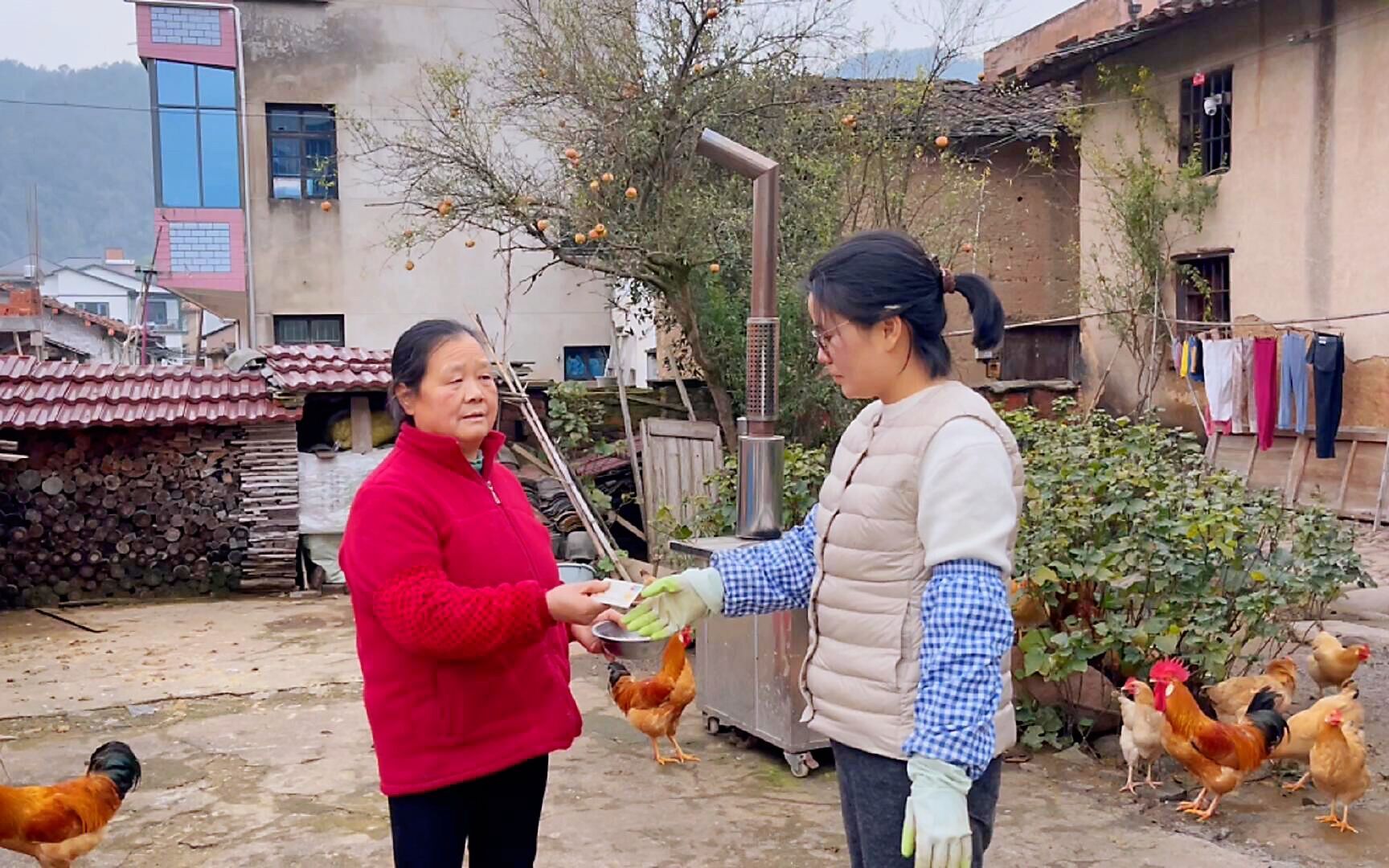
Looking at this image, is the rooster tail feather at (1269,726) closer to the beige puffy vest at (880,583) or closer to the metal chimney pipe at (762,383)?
the metal chimney pipe at (762,383)

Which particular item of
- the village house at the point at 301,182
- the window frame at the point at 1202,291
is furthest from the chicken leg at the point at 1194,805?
the village house at the point at 301,182

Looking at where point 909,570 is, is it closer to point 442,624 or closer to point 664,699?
point 442,624

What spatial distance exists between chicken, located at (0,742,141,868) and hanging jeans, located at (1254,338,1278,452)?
1040 centimetres

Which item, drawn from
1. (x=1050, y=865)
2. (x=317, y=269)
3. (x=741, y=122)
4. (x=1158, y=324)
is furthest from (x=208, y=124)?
(x=1050, y=865)

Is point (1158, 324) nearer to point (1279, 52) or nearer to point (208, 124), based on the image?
point (1279, 52)

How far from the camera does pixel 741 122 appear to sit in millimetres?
9062

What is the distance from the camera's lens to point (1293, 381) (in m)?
10.9

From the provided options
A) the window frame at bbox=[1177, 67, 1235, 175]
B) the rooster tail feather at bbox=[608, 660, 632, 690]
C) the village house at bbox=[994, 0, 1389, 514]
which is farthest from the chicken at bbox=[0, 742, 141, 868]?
the window frame at bbox=[1177, 67, 1235, 175]

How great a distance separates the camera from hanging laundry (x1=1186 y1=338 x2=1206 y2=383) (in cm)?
1205

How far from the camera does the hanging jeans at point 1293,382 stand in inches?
425

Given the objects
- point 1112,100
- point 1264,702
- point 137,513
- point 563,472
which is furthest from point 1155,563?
point 1112,100

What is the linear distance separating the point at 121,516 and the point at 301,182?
8894mm

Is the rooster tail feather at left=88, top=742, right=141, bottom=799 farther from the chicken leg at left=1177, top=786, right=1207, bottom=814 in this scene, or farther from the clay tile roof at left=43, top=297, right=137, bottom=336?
the clay tile roof at left=43, top=297, right=137, bottom=336

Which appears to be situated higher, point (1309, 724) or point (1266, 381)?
point (1266, 381)
